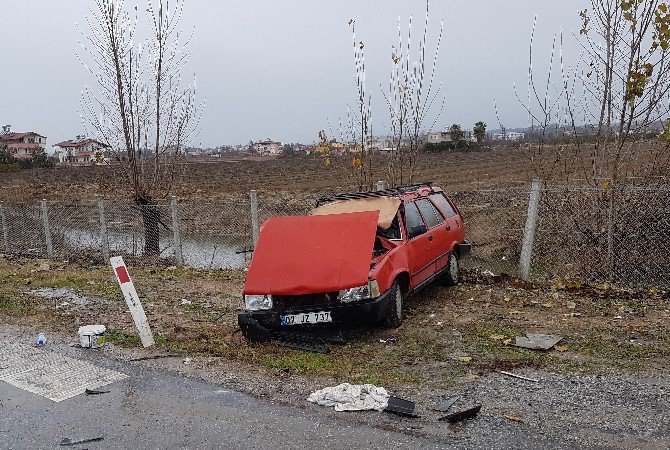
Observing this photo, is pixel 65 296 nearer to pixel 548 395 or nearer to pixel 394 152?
pixel 394 152

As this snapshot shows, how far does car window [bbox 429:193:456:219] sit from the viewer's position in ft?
30.1

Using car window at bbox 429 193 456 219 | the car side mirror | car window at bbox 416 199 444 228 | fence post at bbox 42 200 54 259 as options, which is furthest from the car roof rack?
fence post at bbox 42 200 54 259

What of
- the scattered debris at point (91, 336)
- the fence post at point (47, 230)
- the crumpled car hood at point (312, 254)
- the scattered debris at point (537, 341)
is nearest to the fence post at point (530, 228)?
the scattered debris at point (537, 341)

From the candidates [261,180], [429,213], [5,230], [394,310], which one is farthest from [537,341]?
[261,180]

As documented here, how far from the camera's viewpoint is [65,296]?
398 inches

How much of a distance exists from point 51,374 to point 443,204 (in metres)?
6.13

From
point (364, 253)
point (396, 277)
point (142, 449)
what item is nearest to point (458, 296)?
point (396, 277)

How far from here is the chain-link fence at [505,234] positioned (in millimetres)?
9375

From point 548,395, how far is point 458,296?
405 cm

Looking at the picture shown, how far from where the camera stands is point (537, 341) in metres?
6.39

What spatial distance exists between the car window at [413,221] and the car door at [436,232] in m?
0.16

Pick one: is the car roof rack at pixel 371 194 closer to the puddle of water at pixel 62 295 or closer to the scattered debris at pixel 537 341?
the scattered debris at pixel 537 341

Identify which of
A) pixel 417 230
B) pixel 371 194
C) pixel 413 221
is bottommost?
pixel 417 230

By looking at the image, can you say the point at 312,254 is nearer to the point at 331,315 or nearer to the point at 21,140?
the point at 331,315
